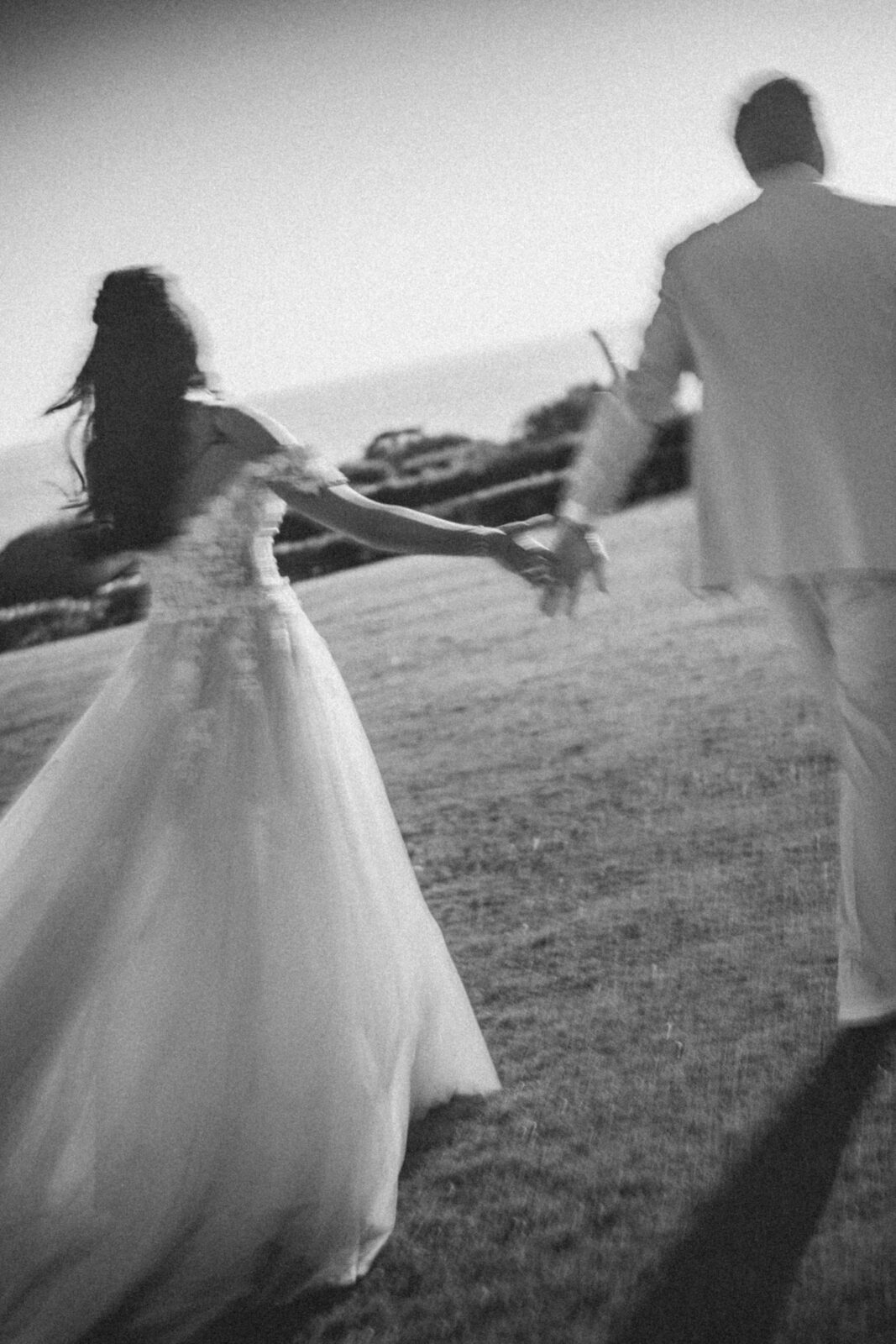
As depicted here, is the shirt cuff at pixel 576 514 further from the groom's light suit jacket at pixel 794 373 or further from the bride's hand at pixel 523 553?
the groom's light suit jacket at pixel 794 373

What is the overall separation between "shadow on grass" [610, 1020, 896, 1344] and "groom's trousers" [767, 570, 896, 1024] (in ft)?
0.73

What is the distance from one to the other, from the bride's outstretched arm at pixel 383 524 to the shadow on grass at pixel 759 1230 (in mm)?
1533

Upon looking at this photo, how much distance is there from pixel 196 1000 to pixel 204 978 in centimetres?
5

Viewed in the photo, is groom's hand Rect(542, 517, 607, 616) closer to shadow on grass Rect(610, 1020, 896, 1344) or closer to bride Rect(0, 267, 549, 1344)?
bride Rect(0, 267, 549, 1344)

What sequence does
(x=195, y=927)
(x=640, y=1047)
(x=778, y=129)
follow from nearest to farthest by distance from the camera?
(x=195, y=927) < (x=778, y=129) < (x=640, y=1047)

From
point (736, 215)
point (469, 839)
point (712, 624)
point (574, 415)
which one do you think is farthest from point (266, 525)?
point (574, 415)

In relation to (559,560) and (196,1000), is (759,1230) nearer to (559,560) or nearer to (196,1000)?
(196,1000)

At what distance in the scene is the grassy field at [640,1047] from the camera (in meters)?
2.50

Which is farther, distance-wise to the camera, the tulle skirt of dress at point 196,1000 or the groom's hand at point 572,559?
the groom's hand at point 572,559

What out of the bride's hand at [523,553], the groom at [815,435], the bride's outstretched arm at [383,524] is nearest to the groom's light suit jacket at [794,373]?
the groom at [815,435]

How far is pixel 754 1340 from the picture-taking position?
2.32 metres

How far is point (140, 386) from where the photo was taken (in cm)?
278

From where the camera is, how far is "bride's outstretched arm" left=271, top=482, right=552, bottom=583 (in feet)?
9.63

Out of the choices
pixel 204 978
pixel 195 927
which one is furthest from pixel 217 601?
pixel 204 978
